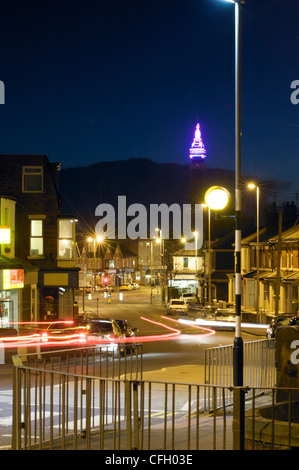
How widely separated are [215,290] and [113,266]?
74.1 m

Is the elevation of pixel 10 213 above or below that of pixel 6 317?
above

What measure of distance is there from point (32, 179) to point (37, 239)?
3915 mm

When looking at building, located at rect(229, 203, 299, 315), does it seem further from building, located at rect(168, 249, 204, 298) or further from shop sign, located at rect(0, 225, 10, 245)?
building, located at rect(168, 249, 204, 298)

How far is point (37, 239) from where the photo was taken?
40062 mm

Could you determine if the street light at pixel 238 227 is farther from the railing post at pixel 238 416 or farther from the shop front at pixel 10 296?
the shop front at pixel 10 296

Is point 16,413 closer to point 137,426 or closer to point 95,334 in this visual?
point 137,426

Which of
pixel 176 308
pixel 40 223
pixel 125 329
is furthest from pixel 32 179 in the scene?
pixel 176 308

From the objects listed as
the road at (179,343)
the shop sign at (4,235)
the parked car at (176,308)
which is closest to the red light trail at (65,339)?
the road at (179,343)

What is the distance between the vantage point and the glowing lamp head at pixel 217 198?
43.1 feet

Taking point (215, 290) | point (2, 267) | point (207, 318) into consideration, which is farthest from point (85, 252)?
point (2, 267)

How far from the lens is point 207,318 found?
4941 cm

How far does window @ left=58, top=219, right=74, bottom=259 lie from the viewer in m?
40.3
